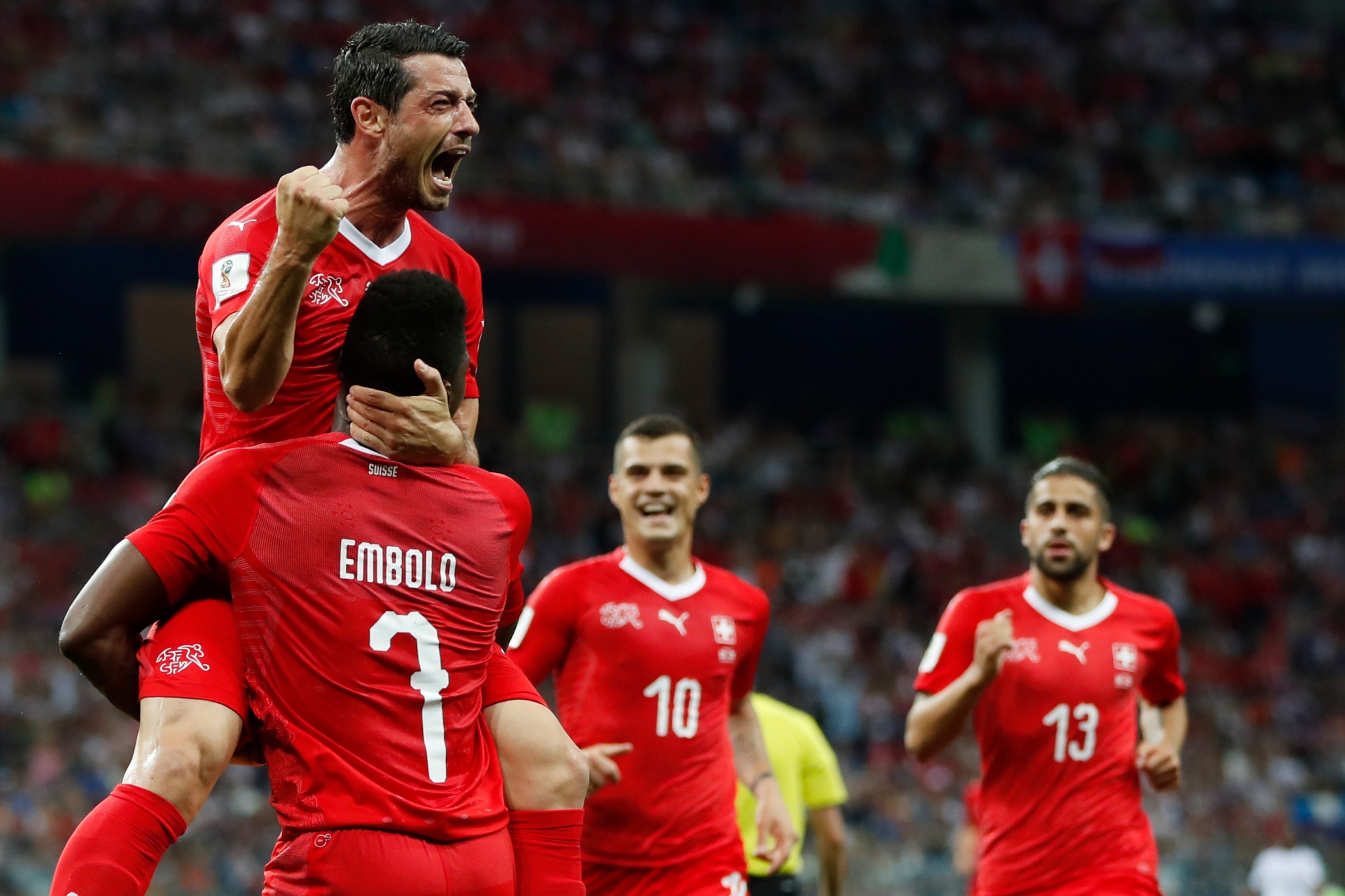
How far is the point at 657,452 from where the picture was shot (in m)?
6.33

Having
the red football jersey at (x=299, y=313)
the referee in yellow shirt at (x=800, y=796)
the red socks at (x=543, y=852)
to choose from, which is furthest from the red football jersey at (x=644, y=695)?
the red football jersey at (x=299, y=313)

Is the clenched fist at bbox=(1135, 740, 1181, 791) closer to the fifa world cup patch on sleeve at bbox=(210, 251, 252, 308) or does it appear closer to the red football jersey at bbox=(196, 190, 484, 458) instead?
the red football jersey at bbox=(196, 190, 484, 458)

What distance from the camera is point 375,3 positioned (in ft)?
71.3

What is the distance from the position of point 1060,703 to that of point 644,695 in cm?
146

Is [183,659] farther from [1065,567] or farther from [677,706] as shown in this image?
[1065,567]

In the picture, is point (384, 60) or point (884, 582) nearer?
point (384, 60)

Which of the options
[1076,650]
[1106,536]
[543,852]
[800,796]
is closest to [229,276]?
[543,852]

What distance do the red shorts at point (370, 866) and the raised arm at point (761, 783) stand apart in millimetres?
2317

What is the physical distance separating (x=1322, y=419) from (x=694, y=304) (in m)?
9.82

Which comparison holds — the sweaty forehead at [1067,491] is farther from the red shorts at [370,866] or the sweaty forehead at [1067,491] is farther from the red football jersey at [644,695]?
the red shorts at [370,866]

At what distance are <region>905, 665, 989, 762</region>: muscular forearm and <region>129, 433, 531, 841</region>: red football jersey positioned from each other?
8.26 feet

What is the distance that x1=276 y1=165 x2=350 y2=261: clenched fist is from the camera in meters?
3.73

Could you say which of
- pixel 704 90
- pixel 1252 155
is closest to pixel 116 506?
pixel 704 90

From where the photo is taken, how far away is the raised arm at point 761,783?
233 inches
